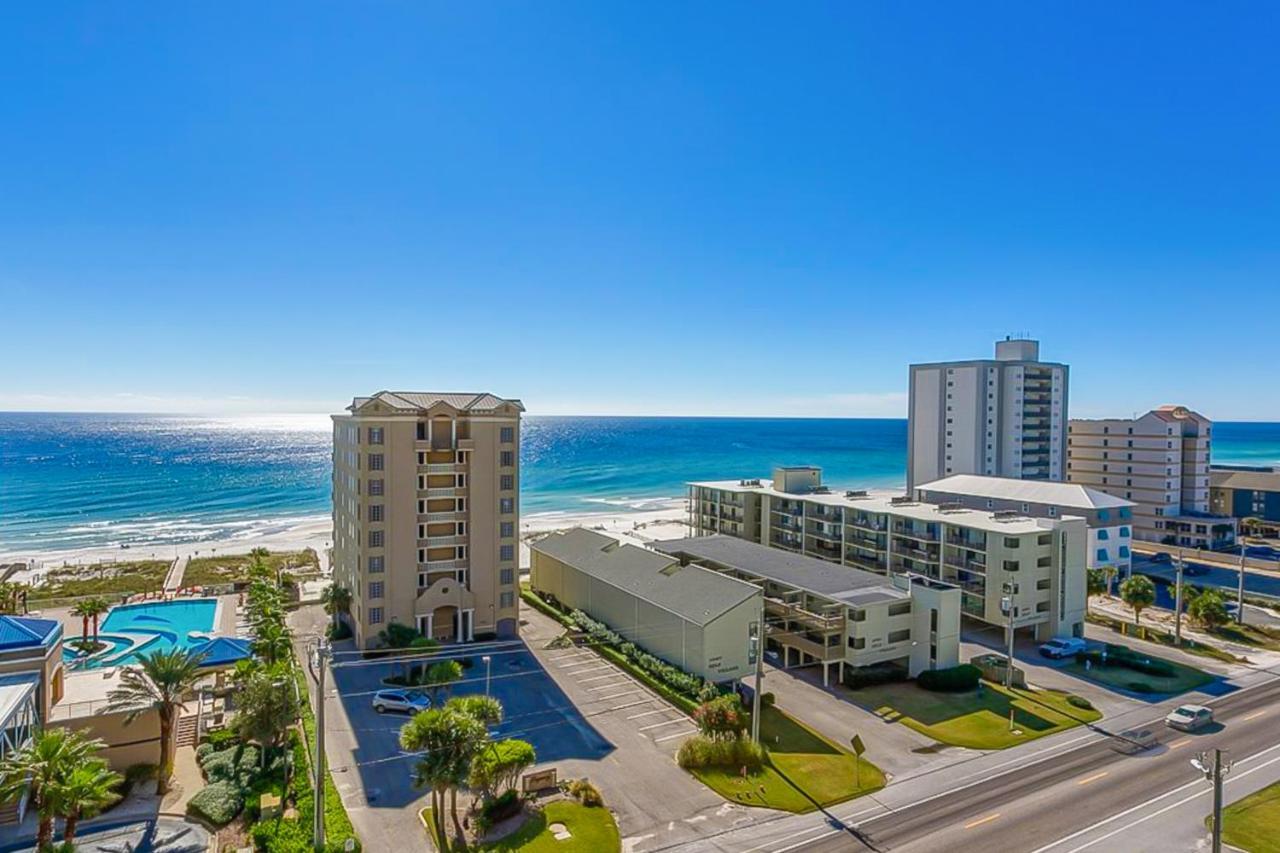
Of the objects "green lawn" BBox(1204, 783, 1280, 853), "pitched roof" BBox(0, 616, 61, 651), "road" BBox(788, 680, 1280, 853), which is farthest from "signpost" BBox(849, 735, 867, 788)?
"pitched roof" BBox(0, 616, 61, 651)

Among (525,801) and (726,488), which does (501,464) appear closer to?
(525,801)

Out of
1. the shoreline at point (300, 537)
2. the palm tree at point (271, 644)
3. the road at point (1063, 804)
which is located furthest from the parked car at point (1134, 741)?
the palm tree at point (271, 644)

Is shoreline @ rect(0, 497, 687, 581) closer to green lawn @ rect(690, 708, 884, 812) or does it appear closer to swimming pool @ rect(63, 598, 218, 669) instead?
swimming pool @ rect(63, 598, 218, 669)

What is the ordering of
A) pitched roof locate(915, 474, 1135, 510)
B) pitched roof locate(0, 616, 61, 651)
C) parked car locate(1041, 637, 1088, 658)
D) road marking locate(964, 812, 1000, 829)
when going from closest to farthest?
road marking locate(964, 812, 1000, 829) → pitched roof locate(0, 616, 61, 651) → parked car locate(1041, 637, 1088, 658) → pitched roof locate(915, 474, 1135, 510)

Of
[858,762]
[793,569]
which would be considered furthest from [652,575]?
[858,762]

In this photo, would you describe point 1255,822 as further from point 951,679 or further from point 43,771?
point 43,771

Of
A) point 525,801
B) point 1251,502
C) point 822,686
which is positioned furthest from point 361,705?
point 1251,502
